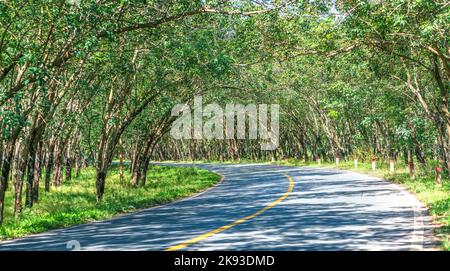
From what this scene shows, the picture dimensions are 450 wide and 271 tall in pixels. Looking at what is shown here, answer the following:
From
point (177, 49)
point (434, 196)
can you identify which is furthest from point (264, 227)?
point (434, 196)

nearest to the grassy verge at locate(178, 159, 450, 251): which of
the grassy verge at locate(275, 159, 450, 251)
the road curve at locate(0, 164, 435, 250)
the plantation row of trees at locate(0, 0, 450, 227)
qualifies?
the grassy verge at locate(275, 159, 450, 251)

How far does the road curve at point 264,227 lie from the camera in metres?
11.2

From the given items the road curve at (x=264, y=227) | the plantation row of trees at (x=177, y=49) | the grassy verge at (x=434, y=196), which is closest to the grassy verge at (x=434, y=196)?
the grassy verge at (x=434, y=196)

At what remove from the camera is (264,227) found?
13.9 m

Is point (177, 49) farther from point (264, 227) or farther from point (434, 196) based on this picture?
point (434, 196)

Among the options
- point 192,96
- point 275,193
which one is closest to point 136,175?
point 192,96

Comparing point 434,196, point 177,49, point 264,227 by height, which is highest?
point 177,49

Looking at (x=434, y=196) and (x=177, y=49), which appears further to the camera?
(x=434, y=196)

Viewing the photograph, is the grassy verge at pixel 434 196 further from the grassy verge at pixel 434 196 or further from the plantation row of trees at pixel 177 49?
the plantation row of trees at pixel 177 49

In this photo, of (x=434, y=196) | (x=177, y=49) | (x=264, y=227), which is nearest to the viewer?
(x=264, y=227)

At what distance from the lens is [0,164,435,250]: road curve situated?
36.9 feet

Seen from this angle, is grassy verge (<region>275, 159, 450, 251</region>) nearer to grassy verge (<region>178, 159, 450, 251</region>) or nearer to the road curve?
grassy verge (<region>178, 159, 450, 251</region>)
